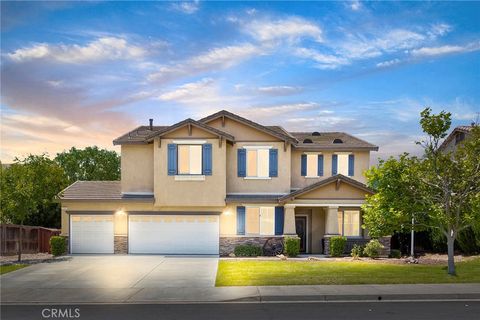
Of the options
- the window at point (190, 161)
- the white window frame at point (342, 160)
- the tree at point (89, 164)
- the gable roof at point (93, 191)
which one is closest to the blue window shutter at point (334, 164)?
the white window frame at point (342, 160)

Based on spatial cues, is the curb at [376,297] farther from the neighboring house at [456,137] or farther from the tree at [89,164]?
the tree at [89,164]

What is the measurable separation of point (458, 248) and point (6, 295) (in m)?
23.6

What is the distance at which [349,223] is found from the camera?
29.4 meters

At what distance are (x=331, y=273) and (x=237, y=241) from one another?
989 cm

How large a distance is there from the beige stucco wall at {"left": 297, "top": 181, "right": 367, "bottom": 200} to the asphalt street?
46.4 feet

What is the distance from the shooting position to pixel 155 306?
1415 centimetres

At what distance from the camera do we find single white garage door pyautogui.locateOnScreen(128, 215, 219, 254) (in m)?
29.1

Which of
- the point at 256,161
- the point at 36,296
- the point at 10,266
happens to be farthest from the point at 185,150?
the point at 36,296

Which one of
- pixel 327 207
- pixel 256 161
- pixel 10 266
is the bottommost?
pixel 10 266

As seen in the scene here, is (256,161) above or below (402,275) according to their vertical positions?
above

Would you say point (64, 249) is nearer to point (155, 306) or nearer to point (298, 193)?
point (298, 193)

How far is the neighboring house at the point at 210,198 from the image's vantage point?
28.6 metres

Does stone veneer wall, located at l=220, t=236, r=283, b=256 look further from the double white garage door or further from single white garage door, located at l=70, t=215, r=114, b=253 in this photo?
single white garage door, located at l=70, t=215, r=114, b=253

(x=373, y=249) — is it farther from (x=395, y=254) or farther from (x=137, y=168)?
(x=137, y=168)
